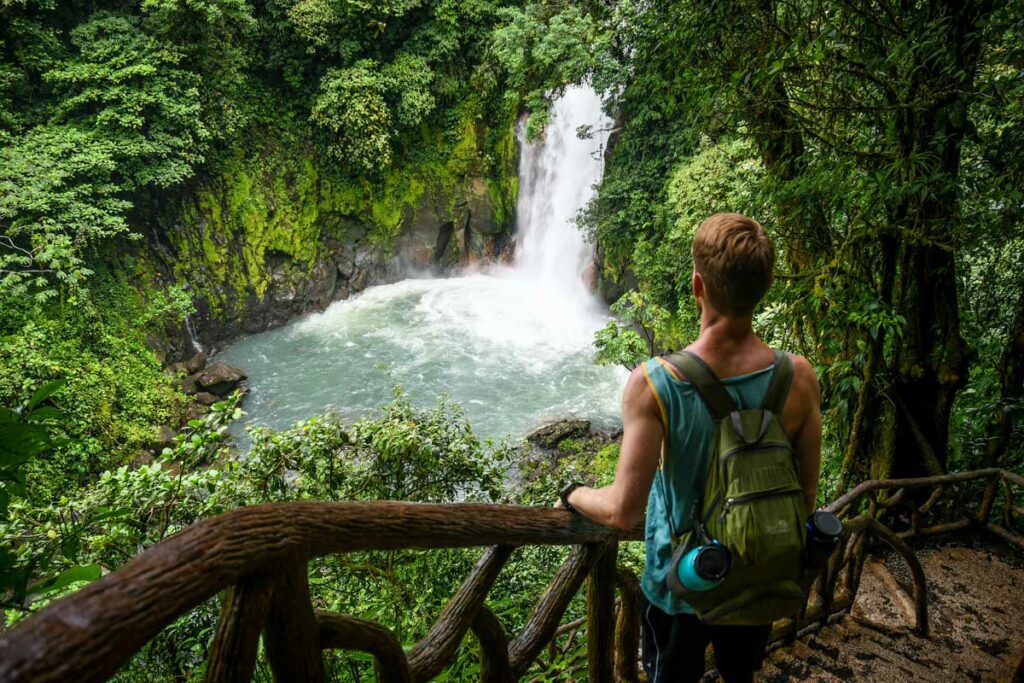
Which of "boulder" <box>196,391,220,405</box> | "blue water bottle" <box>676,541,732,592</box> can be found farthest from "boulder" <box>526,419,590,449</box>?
"blue water bottle" <box>676,541,732,592</box>

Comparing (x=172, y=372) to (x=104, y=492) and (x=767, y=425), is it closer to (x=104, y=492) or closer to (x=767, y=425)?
(x=104, y=492)

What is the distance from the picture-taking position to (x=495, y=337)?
589 inches

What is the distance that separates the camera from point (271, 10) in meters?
14.3

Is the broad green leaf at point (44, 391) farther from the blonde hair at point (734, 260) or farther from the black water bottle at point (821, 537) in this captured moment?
the black water bottle at point (821, 537)

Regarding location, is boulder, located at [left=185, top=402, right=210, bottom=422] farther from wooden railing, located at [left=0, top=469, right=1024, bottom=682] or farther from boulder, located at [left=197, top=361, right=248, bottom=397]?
wooden railing, located at [left=0, top=469, right=1024, bottom=682]

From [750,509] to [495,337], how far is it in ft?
45.1

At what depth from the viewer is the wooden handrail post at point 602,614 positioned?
5.58 feet

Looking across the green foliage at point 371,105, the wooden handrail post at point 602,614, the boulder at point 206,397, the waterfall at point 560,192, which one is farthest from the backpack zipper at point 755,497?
the green foliage at point 371,105

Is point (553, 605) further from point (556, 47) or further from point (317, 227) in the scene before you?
point (317, 227)

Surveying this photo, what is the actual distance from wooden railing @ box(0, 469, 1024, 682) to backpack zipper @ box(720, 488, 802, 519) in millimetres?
428

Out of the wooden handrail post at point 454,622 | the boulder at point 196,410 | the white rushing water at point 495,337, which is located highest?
the wooden handrail post at point 454,622

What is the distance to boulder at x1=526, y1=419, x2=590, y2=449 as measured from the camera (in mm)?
10539

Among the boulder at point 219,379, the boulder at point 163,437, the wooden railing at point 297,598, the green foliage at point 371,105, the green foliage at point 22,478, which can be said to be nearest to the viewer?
the wooden railing at point 297,598

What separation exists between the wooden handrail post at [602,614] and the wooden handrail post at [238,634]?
1066 millimetres
